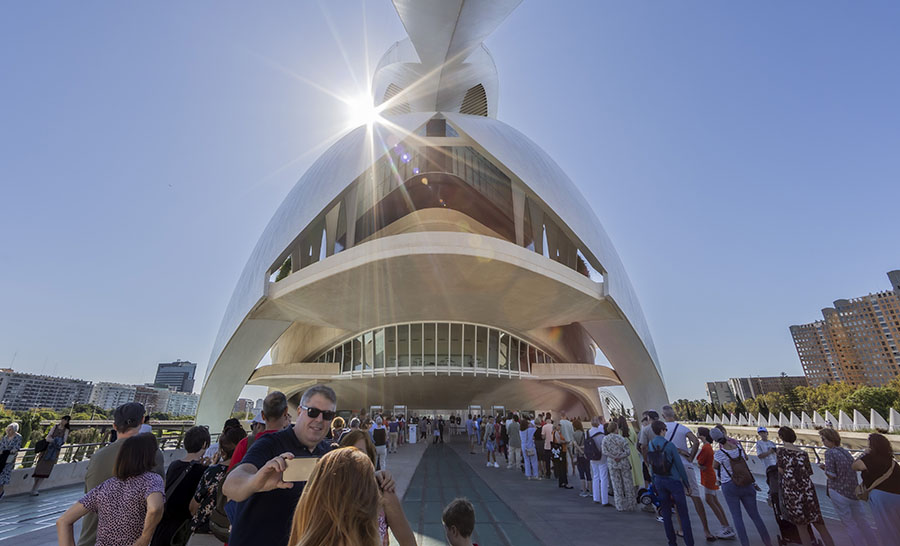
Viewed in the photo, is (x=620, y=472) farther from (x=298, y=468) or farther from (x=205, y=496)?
(x=298, y=468)

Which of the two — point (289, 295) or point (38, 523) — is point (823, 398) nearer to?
point (289, 295)

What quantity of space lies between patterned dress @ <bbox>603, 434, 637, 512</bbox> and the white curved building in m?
8.62

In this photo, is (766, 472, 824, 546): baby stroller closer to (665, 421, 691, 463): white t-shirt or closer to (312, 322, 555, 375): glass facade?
(665, 421, 691, 463): white t-shirt

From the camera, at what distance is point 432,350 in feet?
71.5

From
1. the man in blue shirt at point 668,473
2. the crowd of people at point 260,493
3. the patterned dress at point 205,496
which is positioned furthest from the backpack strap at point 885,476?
the patterned dress at point 205,496

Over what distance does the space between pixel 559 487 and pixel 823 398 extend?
61392mm

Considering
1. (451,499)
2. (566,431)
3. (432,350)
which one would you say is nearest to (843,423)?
(432,350)

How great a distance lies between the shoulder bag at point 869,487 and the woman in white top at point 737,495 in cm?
87

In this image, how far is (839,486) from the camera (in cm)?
388

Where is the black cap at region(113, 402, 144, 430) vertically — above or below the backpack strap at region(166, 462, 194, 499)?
above

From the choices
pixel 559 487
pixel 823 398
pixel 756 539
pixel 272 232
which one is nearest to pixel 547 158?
pixel 272 232

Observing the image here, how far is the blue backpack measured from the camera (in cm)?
657

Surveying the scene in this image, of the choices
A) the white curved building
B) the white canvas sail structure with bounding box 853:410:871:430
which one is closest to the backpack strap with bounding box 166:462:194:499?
the white curved building

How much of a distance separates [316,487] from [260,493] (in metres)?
0.86
